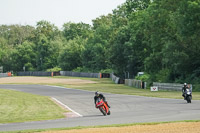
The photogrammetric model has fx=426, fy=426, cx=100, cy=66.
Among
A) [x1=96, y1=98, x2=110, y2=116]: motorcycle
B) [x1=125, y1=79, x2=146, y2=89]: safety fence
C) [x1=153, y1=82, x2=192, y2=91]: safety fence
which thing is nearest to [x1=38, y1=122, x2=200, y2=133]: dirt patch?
[x1=96, y1=98, x2=110, y2=116]: motorcycle

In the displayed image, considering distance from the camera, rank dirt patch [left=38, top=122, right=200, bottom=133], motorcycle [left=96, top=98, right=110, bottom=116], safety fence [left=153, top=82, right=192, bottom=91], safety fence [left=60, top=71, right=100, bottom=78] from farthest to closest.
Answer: safety fence [left=60, top=71, right=100, bottom=78]
safety fence [left=153, top=82, right=192, bottom=91]
motorcycle [left=96, top=98, right=110, bottom=116]
dirt patch [left=38, top=122, right=200, bottom=133]

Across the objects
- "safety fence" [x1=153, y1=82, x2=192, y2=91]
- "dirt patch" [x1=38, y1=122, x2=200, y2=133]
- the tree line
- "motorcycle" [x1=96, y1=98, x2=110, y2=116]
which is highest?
the tree line

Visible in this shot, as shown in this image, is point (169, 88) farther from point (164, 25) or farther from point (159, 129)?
point (159, 129)

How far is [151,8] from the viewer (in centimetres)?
6662

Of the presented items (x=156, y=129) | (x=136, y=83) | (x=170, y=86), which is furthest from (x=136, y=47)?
(x=156, y=129)

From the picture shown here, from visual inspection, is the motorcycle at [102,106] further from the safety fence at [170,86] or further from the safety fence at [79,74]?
the safety fence at [79,74]

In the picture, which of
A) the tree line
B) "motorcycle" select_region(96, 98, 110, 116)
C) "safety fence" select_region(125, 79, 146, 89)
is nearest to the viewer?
"motorcycle" select_region(96, 98, 110, 116)

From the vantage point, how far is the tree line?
55656mm

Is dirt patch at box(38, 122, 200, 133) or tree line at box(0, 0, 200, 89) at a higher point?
tree line at box(0, 0, 200, 89)

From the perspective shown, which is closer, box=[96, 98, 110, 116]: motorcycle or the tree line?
box=[96, 98, 110, 116]: motorcycle

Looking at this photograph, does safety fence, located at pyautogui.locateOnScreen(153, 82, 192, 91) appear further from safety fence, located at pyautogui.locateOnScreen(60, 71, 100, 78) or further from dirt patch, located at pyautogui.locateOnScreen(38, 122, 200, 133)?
safety fence, located at pyautogui.locateOnScreen(60, 71, 100, 78)

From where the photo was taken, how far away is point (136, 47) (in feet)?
272

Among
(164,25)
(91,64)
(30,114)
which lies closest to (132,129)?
(30,114)

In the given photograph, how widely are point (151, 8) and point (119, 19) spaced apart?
136 feet
